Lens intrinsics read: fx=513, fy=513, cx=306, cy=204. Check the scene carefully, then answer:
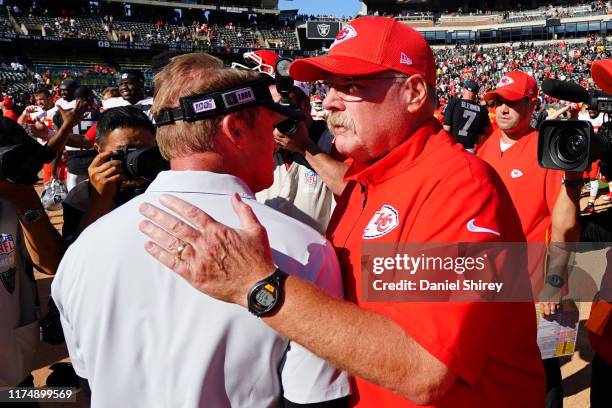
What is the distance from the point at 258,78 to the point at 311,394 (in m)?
0.90

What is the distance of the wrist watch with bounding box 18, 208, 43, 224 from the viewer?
2305mm

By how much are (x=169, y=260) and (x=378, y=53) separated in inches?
35.0

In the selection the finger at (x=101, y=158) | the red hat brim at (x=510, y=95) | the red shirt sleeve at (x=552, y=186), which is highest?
the finger at (x=101, y=158)

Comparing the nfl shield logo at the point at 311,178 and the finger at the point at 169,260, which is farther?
the nfl shield logo at the point at 311,178

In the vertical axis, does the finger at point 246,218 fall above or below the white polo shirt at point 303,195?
above

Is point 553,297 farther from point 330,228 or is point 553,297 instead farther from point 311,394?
point 311,394

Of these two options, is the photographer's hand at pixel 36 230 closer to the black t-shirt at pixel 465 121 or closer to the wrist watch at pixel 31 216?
the wrist watch at pixel 31 216

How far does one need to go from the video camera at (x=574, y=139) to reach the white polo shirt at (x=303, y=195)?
1.31 meters

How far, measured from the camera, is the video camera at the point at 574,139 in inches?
74.3

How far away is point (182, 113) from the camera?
4.53 feet

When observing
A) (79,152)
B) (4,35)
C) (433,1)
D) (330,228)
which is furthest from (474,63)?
(330,228)

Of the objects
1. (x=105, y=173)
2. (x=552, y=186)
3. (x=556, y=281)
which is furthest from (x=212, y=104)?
(x=552, y=186)

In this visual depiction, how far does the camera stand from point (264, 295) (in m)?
1.10

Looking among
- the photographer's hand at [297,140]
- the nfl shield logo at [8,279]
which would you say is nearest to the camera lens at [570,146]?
the photographer's hand at [297,140]
